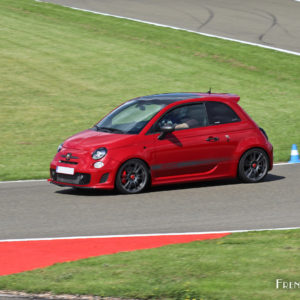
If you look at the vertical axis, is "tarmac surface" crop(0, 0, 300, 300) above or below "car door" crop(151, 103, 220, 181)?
below

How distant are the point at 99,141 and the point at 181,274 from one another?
18.8 feet

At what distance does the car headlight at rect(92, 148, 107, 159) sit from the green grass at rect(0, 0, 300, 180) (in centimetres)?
418

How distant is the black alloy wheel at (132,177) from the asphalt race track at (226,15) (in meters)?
17.9

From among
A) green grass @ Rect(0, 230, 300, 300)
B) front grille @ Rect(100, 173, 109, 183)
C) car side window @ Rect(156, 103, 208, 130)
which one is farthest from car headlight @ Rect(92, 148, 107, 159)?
green grass @ Rect(0, 230, 300, 300)

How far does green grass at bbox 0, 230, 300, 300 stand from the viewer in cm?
696

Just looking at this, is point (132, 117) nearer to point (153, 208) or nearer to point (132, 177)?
point (132, 177)

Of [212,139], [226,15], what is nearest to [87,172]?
[212,139]

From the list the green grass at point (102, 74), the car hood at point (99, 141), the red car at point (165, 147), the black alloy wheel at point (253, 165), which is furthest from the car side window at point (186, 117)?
the green grass at point (102, 74)

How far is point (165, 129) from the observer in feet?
42.8

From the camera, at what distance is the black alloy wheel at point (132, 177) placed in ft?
42.0

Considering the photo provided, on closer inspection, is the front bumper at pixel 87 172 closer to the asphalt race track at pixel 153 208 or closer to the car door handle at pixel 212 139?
the asphalt race track at pixel 153 208

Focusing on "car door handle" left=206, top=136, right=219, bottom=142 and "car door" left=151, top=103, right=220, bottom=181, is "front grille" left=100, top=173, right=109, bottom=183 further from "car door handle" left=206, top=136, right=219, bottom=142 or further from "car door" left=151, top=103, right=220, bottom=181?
"car door handle" left=206, top=136, right=219, bottom=142

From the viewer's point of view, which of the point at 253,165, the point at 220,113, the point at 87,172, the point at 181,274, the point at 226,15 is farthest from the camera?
the point at 226,15

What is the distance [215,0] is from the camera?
129 ft
